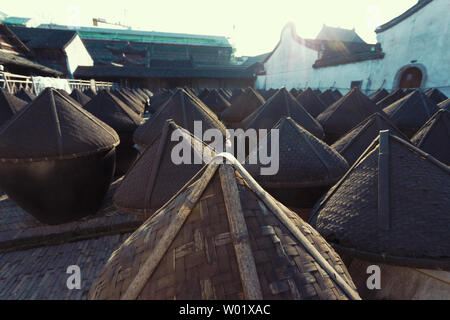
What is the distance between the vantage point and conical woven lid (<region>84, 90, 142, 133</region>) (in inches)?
221

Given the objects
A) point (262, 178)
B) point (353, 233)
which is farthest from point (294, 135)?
point (353, 233)

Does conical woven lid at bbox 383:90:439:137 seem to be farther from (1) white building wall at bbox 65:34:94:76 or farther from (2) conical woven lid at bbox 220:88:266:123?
(1) white building wall at bbox 65:34:94:76

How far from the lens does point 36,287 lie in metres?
2.73

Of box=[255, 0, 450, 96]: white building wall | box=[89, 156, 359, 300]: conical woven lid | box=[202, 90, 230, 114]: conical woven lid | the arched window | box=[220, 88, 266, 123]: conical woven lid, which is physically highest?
box=[255, 0, 450, 96]: white building wall

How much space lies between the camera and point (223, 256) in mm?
932

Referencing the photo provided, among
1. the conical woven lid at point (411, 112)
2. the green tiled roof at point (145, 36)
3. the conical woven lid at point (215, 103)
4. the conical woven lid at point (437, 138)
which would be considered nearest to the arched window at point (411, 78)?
the conical woven lid at point (411, 112)

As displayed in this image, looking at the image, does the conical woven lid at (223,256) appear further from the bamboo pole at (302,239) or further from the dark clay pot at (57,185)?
the dark clay pot at (57,185)

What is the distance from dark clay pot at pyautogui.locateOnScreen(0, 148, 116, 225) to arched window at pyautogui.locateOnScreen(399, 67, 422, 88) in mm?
17701

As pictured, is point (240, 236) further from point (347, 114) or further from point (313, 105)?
point (313, 105)

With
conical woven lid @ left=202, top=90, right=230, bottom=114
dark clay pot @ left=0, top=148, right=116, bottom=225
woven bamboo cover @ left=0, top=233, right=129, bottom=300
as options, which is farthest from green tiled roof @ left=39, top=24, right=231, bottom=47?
woven bamboo cover @ left=0, top=233, right=129, bottom=300

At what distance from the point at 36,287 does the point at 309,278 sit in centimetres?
330

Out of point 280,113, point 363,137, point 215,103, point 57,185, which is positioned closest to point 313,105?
point 280,113

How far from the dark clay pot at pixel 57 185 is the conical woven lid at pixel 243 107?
4897mm
